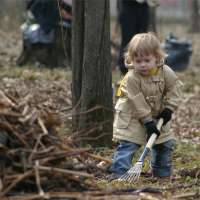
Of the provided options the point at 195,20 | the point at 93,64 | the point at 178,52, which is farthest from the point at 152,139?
the point at 195,20

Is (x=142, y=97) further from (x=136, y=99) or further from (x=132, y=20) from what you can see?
(x=132, y=20)

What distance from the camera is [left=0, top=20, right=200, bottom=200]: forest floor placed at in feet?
18.4

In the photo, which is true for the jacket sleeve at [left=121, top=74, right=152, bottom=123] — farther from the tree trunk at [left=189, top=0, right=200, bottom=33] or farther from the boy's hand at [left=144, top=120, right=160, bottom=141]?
the tree trunk at [left=189, top=0, right=200, bottom=33]

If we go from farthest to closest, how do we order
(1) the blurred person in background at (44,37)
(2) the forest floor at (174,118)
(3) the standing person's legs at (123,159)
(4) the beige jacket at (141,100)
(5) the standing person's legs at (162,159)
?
(1) the blurred person in background at (44,37) → (5) the standing person's legs at (162,159) → (3) the standing person's legs at (123,159) → (4) the beige jacket at (141,100) → (2) the forest floor at (174,118)

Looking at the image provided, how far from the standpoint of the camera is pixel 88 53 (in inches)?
301

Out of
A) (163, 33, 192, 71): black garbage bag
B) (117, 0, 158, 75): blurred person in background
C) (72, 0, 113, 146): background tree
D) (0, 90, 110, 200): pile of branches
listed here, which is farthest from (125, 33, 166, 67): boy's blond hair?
(163, 33, 192, 71): black garbage bag

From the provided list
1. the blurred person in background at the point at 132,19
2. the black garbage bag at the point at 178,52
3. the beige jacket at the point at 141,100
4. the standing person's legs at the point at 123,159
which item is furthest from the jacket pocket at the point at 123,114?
the black garbage bag at the point at 178,52

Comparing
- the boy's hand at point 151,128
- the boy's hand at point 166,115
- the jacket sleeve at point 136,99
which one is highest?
the jacket sleeve at point 136,99

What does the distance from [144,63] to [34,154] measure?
1.79m

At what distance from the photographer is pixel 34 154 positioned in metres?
4.83

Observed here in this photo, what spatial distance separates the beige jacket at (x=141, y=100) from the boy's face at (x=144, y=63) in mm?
87

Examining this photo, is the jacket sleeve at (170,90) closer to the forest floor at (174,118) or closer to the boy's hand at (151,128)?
the boy's hand at (151,128)

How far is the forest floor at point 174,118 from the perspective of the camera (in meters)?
5.62

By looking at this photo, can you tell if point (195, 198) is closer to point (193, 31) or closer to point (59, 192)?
point (59, 192)
